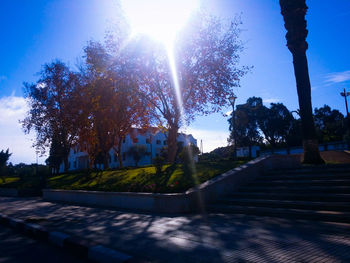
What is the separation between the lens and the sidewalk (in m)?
3.97

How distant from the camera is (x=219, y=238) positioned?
16.3ft

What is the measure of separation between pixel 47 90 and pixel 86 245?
26.0 metres

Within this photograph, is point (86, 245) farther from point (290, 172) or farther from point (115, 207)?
point (290, 172)

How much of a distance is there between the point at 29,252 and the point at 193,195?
15.0 ft

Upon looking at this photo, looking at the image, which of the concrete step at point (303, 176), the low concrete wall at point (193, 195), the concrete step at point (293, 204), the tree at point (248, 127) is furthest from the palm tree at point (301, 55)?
the tree at point (248, 127)

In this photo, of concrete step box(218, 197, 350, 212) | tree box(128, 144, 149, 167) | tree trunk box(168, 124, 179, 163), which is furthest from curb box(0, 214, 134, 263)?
tree box(128, 144, 149, 167)

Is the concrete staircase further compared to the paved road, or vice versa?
the concrete staircase

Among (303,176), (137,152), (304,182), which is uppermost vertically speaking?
(137,152)

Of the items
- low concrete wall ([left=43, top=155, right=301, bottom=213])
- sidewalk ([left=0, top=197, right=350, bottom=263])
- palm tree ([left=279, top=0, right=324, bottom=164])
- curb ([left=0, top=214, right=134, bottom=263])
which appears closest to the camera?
sidewalk ([left=0, top=197, right=350, bottom=263])

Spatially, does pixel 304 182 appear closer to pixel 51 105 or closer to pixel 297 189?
pixel 297 189

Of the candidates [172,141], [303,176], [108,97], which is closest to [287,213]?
[303,176]

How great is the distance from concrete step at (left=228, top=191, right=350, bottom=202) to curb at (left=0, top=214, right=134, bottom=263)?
4881 mm

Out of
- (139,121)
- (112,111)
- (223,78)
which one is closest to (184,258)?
(223,78)

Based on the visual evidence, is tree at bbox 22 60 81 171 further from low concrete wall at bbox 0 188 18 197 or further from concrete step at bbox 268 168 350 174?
concrete step at bbox 268 168 350 174
